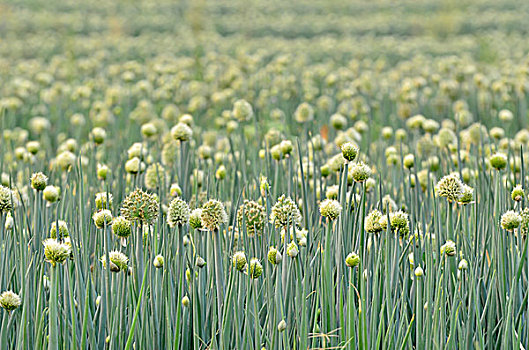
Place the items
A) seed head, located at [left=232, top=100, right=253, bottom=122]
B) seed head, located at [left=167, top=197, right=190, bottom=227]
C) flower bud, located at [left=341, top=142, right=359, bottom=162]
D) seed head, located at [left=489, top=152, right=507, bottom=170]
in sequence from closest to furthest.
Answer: seed head, located at [left=167, top=197, right=190, bottom=227] < flower bud, located at [left=341, top=142, right=359, bottom=162] < seed head, located at [left=489, top=152, right=507, bottom=170] < seed head, located at [left=232, top=100, right=253, bottom=122]

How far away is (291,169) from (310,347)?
76 cm

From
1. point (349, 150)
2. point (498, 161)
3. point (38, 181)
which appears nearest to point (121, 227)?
point (38, 181)

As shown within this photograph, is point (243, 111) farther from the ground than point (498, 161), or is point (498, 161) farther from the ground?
point (243, 111)

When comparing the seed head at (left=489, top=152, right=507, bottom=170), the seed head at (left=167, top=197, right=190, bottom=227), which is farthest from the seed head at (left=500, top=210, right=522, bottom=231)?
the seed head at (left=167, top=197, right=190, bottom=227)

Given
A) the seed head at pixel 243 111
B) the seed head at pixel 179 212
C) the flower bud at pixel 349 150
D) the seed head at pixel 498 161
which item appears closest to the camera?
the seed head at pixel 179 212

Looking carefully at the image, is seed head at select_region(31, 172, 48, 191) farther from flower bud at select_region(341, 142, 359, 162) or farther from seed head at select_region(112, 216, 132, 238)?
flower bud at select_region(341, 142, 359, 162)

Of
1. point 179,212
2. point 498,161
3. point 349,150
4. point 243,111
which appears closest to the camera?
point 179,212

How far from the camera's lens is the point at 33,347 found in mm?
1535

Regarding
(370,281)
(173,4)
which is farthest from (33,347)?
(173,4)

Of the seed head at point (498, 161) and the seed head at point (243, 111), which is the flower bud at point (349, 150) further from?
the seed head at point (243, 111)

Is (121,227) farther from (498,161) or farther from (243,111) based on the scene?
(243,111)

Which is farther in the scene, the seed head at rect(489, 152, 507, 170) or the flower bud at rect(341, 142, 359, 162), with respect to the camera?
the seed head at rect(489, 152, 507, 170)

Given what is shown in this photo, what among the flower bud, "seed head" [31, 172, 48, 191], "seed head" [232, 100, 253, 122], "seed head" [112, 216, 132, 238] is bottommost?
"seed head" [112, 216, 132, 238]

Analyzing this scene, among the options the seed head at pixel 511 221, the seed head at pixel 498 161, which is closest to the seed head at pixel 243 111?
the seed head at pixel 498 161
